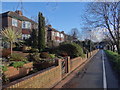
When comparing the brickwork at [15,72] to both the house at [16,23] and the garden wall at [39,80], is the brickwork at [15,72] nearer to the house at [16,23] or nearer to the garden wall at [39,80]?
the garden wall at [39,80]

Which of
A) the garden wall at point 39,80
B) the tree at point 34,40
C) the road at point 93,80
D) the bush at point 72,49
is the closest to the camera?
the garden wall at point 39,80

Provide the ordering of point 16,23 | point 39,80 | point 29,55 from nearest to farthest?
point 39,80 < point 29,55 < point 16,23

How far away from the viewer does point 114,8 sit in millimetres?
16797

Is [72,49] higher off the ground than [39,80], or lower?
higher

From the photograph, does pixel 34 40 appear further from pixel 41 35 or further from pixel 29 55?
pixel 29 55

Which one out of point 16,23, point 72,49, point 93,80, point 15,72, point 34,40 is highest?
point 16,23

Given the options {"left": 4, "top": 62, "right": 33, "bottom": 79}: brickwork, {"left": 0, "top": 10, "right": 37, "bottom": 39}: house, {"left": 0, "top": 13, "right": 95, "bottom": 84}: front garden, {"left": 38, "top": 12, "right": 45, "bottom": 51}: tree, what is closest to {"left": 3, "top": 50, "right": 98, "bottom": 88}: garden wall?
{"left": 0, "top": 13, "right": 95, "bottom": 84}: front garden

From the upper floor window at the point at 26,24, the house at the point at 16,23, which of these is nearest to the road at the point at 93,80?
the house at the point at 16,23

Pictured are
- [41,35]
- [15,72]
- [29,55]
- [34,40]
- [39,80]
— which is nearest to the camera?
[39,80]

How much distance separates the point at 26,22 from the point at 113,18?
70.0 ft

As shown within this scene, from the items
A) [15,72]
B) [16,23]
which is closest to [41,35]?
[16,23]

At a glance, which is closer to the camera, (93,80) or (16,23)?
(93,80)

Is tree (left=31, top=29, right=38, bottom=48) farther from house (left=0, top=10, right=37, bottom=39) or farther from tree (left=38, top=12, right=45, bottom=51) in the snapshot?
house (left=0, top=10, right=37, bottom=39)

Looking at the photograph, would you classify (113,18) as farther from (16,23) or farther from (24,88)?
(16,23)
